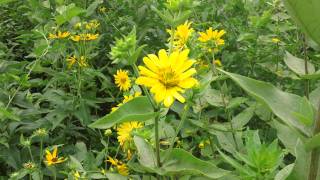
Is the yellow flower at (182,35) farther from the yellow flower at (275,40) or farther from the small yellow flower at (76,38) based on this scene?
the small yellow flower at (76,38)

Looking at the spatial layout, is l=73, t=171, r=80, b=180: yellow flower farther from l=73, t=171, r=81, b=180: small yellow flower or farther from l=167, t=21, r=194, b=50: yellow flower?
l=167, t=21, r=194, b=50: yellow flower

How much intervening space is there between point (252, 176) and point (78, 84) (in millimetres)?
1394

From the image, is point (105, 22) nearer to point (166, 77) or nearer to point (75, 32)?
point (75, 32)

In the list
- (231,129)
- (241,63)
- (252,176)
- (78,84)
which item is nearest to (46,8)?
(78,84)

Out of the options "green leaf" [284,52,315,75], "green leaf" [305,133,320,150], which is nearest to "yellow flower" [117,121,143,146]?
"green leaf" [284,52,315,75]

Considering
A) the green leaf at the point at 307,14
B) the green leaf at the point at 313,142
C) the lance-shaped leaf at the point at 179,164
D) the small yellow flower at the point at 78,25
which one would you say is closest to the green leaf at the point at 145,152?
the lance-shaped leaf at the point at 179,164

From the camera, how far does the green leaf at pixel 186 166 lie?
3.66 feet

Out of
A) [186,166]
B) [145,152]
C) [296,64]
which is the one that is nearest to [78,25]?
[296,64]

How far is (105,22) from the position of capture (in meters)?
2.90

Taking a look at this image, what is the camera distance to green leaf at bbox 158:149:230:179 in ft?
3.66

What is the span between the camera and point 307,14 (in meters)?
0.80

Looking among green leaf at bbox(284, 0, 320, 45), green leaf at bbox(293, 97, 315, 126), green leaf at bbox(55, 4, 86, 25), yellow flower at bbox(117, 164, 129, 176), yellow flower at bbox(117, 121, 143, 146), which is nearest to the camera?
green leaf at bbox(284, 0, 320, 45)

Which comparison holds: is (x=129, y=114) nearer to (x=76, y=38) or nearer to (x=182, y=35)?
(x=182, y=35)

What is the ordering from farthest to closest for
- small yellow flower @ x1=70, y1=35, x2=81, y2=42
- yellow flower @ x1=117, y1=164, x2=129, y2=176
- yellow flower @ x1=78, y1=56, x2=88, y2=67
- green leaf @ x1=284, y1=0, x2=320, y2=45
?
small yellow flower @ x1=70, y1=35, x2=81, y2=42
yellow flower @ x1=78, y1=56, x2=88, y2=67
yellow flower @ x1=117, y1=164, x2=129, y2=176
green leaf @ x1=284, y1=0, x2=320, y2=45
